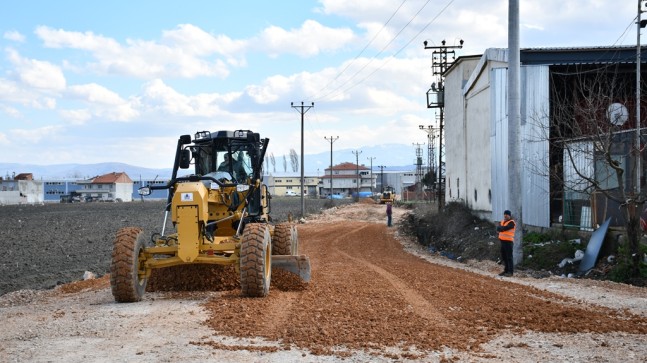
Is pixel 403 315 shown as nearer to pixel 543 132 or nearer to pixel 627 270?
pixel 627 270

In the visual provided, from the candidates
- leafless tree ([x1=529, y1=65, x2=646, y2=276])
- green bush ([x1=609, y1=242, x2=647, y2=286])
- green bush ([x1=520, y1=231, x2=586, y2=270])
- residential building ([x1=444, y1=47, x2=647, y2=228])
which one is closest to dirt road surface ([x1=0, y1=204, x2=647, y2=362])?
green bush ([x1=609, y1=242, x2=647, y2=286])

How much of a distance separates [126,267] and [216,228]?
2.11 meters

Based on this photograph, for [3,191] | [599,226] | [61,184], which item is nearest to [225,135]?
[599,226]

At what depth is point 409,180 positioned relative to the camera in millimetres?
178750

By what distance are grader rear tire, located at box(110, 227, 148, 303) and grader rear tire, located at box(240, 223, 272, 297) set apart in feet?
5.72

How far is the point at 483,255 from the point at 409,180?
15672 cm

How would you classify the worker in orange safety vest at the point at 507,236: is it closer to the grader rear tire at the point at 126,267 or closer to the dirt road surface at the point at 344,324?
the dirt road surface at the point at 344,324

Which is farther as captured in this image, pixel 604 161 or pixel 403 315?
pixel 604 161

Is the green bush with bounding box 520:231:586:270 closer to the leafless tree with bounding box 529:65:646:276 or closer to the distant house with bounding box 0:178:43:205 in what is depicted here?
the leafless tree with bounding box 529:65:646:276

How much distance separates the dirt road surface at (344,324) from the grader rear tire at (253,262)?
8.3 inches

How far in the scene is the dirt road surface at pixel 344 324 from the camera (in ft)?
25.7

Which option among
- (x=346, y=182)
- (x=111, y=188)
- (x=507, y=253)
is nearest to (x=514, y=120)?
(x=507, y=253)

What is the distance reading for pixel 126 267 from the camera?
1122 centimetres

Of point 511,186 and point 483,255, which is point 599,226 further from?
point 483,255
